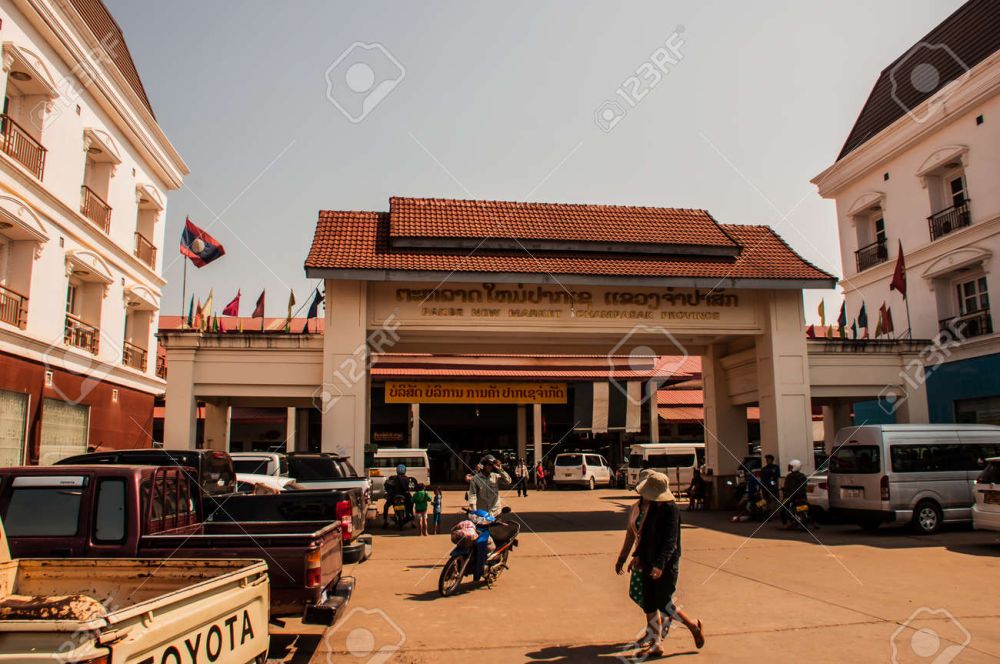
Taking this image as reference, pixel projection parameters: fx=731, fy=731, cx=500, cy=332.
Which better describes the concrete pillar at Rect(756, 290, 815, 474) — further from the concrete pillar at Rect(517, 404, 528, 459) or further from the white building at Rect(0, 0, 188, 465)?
the concrete pillar at Rect(517, 404, 528, 459)

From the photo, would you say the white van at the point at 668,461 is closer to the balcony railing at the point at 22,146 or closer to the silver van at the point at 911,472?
the silver van at the point at 911,472

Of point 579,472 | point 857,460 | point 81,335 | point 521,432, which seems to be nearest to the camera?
point 857,460

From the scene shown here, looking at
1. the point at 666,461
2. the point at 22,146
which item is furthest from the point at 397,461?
the point at 22,146

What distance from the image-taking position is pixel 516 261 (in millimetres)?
17203

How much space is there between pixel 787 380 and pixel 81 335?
1837 cm

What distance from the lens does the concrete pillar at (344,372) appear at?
16.3 m

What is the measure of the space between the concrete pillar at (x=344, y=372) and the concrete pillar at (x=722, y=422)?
34.4ft

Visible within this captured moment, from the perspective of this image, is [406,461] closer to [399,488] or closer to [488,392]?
[488,392]

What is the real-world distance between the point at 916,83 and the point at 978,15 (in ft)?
8.77

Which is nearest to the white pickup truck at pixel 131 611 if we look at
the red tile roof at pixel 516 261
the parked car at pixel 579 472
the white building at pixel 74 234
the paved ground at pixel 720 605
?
the paved ground at pixel 720 605

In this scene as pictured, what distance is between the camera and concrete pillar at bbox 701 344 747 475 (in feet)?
70.0

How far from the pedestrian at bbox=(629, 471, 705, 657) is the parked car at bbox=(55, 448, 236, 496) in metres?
6.49

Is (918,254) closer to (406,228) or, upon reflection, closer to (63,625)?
(406,228)

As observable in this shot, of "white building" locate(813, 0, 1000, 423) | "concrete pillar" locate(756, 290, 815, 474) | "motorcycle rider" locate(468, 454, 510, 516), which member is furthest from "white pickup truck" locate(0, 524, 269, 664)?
"white building" locate(813, 0, 1000, 423)
